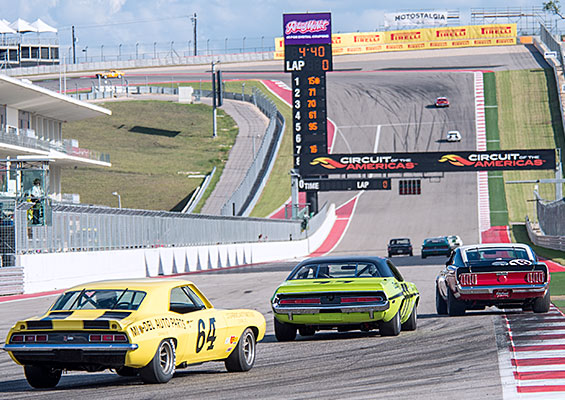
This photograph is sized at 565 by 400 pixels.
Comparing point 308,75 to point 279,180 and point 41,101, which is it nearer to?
point 279,180

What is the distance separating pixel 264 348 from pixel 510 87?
9081 centimetres

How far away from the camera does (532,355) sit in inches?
471

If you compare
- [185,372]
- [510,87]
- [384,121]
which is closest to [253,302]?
[185,372]

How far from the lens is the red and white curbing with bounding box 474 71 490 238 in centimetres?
6931

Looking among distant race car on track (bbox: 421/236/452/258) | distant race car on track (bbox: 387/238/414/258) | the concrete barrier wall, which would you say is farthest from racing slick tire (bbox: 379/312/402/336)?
distant race car on track (bbox: 387/238/414/258)

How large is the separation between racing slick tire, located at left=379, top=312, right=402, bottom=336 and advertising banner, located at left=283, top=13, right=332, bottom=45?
5507 cm

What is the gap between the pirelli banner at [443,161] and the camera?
222 feet

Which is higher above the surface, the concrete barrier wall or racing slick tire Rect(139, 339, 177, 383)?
racing slick tire Rect(139, 339, 177, 383)

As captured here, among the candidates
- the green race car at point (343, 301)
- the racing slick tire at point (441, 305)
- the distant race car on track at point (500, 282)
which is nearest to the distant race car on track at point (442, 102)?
the racing slick tire at point (441, 305)

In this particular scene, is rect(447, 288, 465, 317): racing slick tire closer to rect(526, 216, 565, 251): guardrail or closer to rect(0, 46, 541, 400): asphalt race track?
rect(0, 46, 541, 400): asphalt race track

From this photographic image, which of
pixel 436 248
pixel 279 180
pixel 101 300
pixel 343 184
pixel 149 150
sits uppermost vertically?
pixel 149 150

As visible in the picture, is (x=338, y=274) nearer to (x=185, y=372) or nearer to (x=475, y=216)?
(x=185, y=372)

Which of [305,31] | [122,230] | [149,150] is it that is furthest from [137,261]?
[149,150]

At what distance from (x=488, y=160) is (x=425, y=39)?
68109 millimetres
